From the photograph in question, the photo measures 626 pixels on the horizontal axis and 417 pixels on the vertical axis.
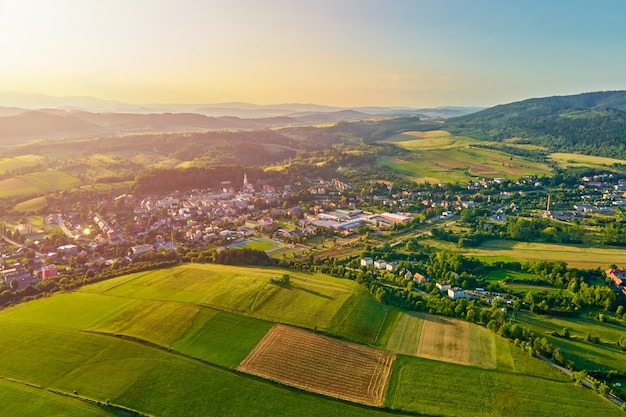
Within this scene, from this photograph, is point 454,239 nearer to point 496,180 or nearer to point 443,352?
point 443,352

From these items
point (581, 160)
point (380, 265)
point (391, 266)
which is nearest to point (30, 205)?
point (380, 265)

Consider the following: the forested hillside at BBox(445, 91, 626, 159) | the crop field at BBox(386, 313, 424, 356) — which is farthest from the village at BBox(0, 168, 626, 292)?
the forested hillside at BBox(445, 91, 626, 159)

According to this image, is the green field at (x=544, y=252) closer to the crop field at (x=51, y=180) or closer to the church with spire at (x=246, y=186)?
the church with spire at (x=246, y=186)

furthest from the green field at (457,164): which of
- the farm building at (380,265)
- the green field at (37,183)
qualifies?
the green field at (37,183)

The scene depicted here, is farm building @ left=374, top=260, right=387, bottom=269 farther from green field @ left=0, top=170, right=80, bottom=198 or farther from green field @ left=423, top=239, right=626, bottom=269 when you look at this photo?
green field @ left=0, top=170, right=80, bottom=198

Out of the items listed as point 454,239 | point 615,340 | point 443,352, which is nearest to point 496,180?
point 454,239

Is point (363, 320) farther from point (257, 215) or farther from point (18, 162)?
point (18, 162)
